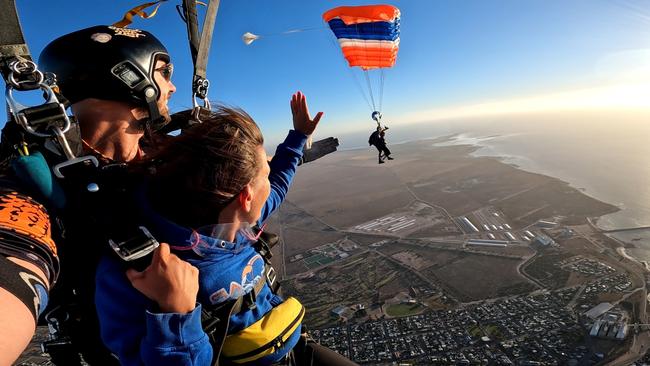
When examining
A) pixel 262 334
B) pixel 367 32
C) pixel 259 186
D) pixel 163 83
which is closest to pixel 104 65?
pixel 163 83

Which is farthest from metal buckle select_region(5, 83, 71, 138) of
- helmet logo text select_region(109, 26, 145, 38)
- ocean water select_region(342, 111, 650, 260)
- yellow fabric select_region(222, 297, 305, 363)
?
ocean water select_region(342, 111, 650, 260)

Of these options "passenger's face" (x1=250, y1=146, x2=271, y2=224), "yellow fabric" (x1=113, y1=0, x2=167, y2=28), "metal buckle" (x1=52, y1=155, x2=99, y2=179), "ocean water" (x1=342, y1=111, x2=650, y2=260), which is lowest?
"ocean water" (x1=342, y1=111, x2=650, y2=260)

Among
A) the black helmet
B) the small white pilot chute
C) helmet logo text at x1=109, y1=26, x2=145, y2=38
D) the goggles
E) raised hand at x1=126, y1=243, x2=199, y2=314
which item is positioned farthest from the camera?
the small white pilot chute

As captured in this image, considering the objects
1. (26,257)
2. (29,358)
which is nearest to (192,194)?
(26,257)

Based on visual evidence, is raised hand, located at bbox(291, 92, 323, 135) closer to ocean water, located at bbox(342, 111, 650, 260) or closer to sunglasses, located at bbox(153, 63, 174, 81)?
sunglasses, located at bbox(153, 63, 174, 81)

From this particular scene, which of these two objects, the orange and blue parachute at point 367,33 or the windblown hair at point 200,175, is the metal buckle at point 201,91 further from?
the orange and blue parachute at point 367,33

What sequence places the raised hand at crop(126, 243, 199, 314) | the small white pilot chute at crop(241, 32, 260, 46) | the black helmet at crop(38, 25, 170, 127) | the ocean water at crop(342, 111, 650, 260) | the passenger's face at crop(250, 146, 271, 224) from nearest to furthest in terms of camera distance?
the raised hand at crop(126, 243, 199, 314)
the passenger's face at crop(250, 146, 271, 224)
the black helmet at crop(38, 25, 170, 127)
the small white pilot chute at crop(241, 32, 260, 46)
the ocean water at crop(342, 111, 650, 260)

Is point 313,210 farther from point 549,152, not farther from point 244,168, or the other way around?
point 549,152
